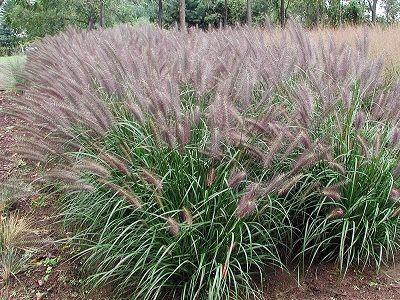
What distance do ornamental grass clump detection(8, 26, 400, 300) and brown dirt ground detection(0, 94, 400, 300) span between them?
95 mm

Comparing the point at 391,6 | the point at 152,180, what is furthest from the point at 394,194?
the point at 391,6

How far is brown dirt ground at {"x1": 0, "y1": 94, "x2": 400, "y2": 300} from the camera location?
2.88 meters

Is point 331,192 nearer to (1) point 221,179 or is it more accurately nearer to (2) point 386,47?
(1) point 221,179

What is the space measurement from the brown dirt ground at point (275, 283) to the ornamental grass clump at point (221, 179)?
95 mm

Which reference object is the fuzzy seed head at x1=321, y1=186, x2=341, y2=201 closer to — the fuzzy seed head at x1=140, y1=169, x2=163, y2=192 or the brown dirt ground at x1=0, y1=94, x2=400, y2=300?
the brown dirt ground at x1=0, y1=94, x2=400, y2=300

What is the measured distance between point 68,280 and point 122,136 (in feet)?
3.20

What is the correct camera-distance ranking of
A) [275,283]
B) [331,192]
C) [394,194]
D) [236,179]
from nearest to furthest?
[236,179]
[331,192]
[394,194]
[275,283]

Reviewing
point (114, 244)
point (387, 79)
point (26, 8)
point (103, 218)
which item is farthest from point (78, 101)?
point (26, 8)

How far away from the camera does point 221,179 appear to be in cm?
284

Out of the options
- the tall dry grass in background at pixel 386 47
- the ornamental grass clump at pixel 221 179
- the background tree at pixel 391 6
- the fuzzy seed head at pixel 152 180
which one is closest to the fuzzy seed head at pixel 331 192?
the ornamental grass clump at pixel 221 179

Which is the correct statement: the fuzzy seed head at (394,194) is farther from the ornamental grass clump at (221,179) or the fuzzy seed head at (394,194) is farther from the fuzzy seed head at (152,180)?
the fuzzy seed head at (152,180)

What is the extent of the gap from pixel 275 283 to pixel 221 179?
2.41 feet

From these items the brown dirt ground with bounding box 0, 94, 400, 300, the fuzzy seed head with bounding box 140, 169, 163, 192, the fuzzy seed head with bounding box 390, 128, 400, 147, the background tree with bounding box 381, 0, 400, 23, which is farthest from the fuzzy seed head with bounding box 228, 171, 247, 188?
the background tree with bounding box 381, 0, 400, 23

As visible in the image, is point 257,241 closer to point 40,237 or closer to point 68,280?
point 68,280
